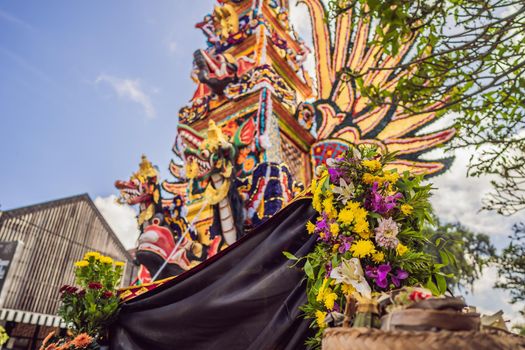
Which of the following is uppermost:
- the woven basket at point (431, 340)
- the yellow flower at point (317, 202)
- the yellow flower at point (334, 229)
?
the yellow flower at point (317, 202)

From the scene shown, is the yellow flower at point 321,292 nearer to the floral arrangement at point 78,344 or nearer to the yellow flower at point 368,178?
the yellow flower at point 368,178

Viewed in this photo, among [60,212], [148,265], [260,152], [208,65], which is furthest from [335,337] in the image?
[60,212]

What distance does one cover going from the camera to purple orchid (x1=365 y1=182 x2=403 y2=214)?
6.42 feet

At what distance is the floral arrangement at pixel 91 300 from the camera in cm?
290

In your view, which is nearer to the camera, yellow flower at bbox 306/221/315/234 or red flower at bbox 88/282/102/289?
yellow flower at bbox 306/221/315/234

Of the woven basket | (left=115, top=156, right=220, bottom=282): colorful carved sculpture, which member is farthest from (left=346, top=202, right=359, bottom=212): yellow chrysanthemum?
(left=115, top=156, right=220, bottom=282): colorful carved sculpture

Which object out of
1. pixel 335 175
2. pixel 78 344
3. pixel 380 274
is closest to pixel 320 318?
pixel 380 274

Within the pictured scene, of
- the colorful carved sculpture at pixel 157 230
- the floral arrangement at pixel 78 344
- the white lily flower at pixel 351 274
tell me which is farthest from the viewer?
the colorful carved sculpture at pixel 157 230

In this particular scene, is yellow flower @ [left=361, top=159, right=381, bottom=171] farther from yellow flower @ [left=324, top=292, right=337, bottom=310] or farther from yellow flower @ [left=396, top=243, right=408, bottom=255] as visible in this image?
yellow flower @ [left=324, top=292, right=337, bottom=310]

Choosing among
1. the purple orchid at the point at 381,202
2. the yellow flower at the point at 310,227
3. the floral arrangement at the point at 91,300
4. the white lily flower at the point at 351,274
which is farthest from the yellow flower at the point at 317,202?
the floral arrangement at the point at 91,300

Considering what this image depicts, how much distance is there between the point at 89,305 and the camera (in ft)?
9.73

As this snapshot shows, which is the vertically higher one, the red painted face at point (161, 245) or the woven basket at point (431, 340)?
the red painted face at point (161, 245)

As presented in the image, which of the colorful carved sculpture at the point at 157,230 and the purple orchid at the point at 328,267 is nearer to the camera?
the purple orchid at the point at 328,267

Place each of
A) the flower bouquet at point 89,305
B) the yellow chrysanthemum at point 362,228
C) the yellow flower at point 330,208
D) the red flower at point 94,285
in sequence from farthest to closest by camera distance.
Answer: the red flower at point 94,285, the flower bouquet at point 89,305, the yellow flower at point 330,208, the yellow chrysanthemum at point 362,228
